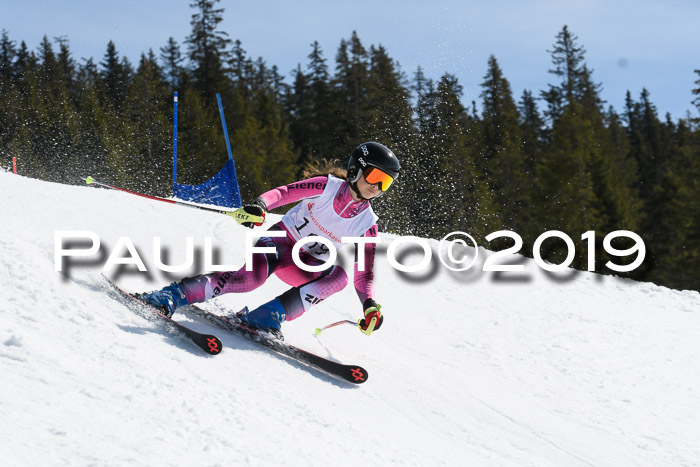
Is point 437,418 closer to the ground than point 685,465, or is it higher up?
higher up

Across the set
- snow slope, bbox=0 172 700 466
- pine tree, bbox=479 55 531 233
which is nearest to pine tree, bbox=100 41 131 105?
pine tree, bbox=479 55 531 233

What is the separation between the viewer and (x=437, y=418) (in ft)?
12.7

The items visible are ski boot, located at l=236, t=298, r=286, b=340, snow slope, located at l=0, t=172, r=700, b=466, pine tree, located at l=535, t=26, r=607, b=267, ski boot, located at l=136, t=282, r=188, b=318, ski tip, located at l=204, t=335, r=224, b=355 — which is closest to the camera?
snow slope, located at l=0, t=172, r=700, b=466

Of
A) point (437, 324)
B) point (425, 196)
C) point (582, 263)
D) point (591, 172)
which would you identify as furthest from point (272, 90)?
point (437, 324)

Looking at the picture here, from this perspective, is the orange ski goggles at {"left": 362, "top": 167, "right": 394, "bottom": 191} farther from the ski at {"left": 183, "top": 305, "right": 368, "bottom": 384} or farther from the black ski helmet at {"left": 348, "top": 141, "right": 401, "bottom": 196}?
the ski at {"left": 183, "top": 305, "right": 368, "bottom": 384}

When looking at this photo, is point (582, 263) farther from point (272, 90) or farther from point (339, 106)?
point (272, 90)

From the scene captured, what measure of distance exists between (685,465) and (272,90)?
49.0 meters

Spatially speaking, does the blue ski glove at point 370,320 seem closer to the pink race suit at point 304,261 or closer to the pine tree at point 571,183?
the pink race suit at point 304,261

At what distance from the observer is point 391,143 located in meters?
29.6

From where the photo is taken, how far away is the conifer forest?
1132 inches

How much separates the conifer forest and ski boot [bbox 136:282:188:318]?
18.8 m

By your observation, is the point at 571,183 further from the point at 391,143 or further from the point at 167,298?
the point at 167,298

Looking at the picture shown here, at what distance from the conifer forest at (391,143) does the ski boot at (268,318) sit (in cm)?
1843

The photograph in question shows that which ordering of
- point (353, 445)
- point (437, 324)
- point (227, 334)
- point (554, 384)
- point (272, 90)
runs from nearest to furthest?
1. point (353, 445)
2. point (227, 334)
3. point (554, 384)
4. point (437, 324)
5. point (272, 90)
